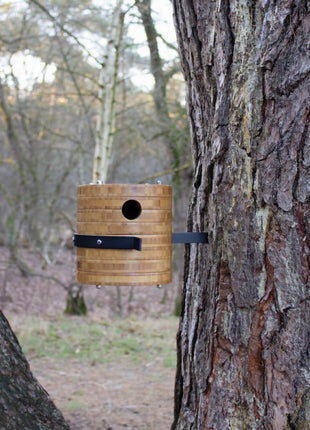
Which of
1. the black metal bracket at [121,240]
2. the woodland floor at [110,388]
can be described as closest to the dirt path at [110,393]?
the woodland floor at [110,388]

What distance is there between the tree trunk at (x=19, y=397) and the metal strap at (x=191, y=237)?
94 cm

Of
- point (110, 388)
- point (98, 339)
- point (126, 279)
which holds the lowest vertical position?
point (98, 339)

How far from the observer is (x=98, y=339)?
21.7ft

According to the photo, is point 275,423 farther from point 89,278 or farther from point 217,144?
point 217,144

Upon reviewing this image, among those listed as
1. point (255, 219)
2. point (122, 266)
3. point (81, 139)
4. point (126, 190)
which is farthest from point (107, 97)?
point (255, 219)

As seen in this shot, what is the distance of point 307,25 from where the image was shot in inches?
67.1

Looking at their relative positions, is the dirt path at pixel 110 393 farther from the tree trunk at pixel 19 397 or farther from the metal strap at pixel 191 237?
the metal strap at pixel 191 237

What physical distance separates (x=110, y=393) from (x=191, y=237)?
2914mm

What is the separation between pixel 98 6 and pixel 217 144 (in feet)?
20.9

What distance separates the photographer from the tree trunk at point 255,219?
172cm

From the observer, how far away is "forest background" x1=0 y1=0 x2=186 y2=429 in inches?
275

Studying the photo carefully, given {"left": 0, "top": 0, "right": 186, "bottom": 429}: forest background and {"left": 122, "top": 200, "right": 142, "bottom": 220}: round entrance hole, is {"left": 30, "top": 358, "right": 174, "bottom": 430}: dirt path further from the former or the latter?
{"left": 122, "top": 200, "right": 142, "bottom": 220}: round entrance hole

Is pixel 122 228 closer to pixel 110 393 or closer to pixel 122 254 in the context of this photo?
pixel 122 254

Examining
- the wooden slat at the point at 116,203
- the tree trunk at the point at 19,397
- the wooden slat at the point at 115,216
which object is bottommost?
the tree trunk at the point at 19,397
